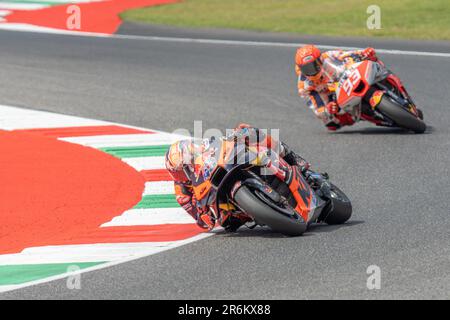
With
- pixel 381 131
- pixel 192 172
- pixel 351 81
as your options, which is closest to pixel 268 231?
pixel 192 172

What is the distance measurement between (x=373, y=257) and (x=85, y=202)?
147 inches

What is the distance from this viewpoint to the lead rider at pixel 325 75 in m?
13.9

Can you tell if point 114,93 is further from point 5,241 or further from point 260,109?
point 5,241

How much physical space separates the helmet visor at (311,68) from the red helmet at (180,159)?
191 inches

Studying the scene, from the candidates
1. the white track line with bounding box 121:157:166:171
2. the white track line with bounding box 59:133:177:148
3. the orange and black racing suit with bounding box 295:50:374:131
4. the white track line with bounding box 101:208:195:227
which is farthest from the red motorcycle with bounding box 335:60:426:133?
the white track line with bounding box 101:208:195:227

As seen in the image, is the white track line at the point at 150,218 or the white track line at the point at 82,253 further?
the white track line at the point at 150,218

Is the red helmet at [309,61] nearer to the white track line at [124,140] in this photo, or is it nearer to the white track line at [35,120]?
the white track line at [124,140]

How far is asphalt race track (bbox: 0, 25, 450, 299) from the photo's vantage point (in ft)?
25.5

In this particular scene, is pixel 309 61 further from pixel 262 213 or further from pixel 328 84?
pixel 262 213

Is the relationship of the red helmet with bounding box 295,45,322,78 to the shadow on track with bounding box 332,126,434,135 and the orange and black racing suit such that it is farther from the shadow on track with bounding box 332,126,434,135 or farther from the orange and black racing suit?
the shadow on track with bounding box 332,126,434,135

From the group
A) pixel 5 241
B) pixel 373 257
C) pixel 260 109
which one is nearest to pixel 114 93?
pixel 260 109

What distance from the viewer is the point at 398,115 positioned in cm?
1362

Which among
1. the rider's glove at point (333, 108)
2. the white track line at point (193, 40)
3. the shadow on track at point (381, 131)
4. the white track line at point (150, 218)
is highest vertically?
the white track line at point (193, 40)

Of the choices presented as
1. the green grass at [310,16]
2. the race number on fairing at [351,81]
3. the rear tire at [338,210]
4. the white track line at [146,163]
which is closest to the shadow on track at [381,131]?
the race number on fairing at [351,81]
